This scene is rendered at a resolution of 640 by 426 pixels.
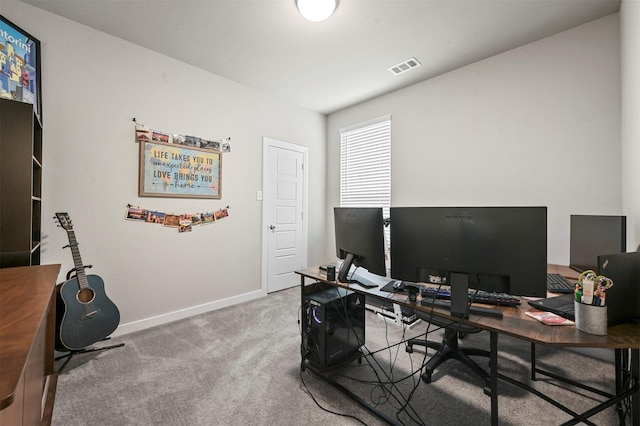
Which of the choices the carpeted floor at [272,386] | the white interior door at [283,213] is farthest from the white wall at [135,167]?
the carpeted floor at [272,386]

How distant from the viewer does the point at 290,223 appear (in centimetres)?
405

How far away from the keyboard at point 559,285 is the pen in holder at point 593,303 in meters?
0.57

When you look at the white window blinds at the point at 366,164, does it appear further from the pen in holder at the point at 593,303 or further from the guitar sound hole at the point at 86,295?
the guitar sound hole at the point at 86,295

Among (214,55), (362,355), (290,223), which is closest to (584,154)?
(362,355)

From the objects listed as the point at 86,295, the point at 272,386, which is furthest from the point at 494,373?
the point at 86,295

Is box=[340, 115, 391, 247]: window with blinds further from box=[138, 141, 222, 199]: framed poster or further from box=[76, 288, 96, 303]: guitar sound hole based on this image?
box=[76, 288, 96, 303]: guitar sound hole

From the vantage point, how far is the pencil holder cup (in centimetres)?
101

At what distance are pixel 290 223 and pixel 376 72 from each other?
7.68 ft

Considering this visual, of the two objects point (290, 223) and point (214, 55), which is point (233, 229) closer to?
point (290, 223)

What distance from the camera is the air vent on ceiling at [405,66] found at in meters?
2.86

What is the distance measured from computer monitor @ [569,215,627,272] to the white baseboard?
3.30 metres

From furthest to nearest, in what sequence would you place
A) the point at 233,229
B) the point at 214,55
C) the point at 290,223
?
the point at 290,223 < the point at 233,229 < the point at 214,55

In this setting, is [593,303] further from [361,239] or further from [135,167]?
[135,167]

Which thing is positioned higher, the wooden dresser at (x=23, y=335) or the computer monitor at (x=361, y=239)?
the computer monitor at (x=361, y=239)
